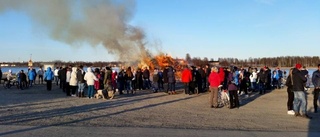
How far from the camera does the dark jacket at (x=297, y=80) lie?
12.7 meters

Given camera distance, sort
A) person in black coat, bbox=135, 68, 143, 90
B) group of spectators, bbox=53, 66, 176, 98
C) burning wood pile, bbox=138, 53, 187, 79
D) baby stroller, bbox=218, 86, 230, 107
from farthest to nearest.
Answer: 1. burning wood pile, bbox=138, 53, 187, 79
2. person in black coat, bbox=135, 68, 143, 90
3. group of spectators, bbox=53, 66, 176, 98
4. baby stroller, bbox=218, 86, 230, 107

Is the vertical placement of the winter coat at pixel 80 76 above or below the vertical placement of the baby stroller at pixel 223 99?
above

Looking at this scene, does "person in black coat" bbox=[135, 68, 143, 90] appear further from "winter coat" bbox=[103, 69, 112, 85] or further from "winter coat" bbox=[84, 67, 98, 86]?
"winter coat" bbox=[84, 67, 98, 86]

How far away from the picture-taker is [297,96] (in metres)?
12.8

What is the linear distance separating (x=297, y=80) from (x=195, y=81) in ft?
→ 34.2

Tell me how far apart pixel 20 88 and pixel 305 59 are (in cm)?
14738

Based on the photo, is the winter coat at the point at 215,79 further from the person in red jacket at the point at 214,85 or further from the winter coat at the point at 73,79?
the winter coat at the point at 73,79

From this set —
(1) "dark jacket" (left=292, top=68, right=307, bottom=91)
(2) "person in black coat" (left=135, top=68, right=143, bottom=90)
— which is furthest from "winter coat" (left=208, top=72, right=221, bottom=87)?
(2) "person in black coat" (left=135, top=68, right=143, bottom=90)

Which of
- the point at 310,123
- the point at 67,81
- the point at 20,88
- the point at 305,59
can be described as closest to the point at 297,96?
the point at 310,123

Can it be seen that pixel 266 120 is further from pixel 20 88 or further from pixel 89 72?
pixel 20 88

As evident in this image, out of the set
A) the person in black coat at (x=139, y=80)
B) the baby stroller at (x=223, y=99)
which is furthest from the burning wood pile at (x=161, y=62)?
the baby stroller at (x=223, y=99)

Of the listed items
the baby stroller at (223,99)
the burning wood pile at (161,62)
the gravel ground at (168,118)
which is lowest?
the gravel ground at (168,118)

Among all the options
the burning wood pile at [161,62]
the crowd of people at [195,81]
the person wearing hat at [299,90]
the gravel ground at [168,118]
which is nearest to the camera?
the gravel ground at [168,118]

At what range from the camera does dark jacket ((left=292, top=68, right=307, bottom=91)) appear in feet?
41.6
